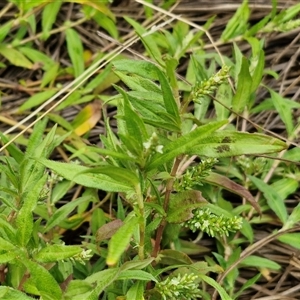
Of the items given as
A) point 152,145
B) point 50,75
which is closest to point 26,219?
point 152,145

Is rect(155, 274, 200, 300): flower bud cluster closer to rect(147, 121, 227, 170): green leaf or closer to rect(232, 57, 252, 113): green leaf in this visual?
rect(147, 121, 227, 170): green leaf

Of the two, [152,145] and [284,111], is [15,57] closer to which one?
[284,111]

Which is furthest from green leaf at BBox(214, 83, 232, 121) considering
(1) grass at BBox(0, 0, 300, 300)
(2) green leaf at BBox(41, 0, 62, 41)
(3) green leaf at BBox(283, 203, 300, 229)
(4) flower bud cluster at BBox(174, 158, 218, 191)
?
(2) green leaf at BBox(41, 0, 62, 41)

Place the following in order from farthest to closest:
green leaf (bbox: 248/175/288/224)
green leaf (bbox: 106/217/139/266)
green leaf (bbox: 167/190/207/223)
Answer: green leaf (bbox: 248/175/288/224)
green leaf (bbox: 167/190/207/223)
green leaf (bbox: 106/217/139/266)

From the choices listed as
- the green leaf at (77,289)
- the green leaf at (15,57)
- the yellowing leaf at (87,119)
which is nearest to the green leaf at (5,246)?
the green leaf at (77,289)

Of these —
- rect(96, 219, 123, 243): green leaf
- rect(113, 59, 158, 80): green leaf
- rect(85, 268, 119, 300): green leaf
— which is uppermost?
rect(113, 59, 158, 80): green leaf

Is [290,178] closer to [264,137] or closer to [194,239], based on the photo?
[194,239]

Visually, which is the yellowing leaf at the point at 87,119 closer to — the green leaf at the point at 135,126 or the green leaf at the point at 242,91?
the green leaf at the point at 242,91
